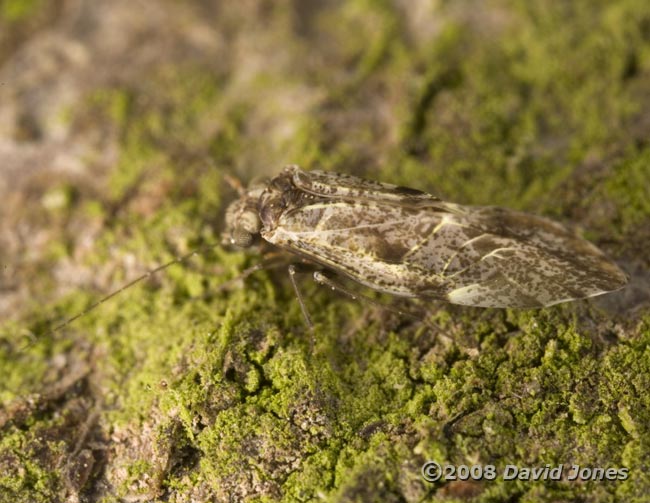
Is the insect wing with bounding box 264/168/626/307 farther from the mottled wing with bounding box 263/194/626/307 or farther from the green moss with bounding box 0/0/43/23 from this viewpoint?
the green moss with bounding box 0/0/43/23

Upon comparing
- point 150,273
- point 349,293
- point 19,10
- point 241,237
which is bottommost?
point 349,293

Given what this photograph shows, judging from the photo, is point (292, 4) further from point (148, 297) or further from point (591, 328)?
point (591, 328)

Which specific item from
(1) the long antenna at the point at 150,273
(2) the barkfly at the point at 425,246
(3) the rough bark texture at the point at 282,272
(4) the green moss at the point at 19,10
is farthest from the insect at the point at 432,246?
(4) the green moss at the point at 19,10

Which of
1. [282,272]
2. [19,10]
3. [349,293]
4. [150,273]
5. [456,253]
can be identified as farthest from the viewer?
[19,10]

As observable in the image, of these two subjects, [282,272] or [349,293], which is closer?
[349,293]

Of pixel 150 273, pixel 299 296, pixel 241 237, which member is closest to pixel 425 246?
pixel 299 296

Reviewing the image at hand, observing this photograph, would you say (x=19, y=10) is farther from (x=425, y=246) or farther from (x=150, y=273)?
(x=425, y=246)

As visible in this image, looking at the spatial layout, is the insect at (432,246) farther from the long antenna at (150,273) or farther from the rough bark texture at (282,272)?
the long antenna at (150,273)

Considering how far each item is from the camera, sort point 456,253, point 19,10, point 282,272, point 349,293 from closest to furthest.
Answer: point 456,253, point 349,293, point 282,272, point 19,10
